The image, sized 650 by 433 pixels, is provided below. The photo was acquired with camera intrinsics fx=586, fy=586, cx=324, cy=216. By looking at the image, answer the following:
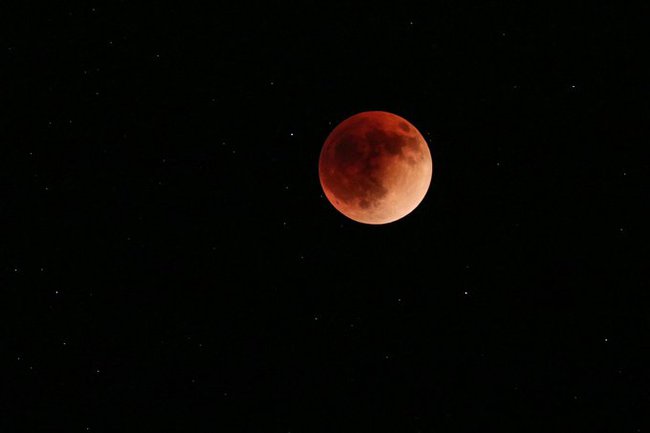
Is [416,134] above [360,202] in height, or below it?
above

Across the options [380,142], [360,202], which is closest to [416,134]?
[380,142]

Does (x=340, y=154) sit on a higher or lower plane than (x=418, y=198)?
higher

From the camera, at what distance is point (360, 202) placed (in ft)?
16.6

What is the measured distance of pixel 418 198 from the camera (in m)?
5.23

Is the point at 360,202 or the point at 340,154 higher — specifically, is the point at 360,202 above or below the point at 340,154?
below

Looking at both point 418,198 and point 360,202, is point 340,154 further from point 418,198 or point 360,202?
point 418,198

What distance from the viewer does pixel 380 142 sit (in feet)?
16.3

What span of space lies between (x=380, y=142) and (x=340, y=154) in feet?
1.17

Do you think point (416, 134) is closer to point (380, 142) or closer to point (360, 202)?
point (380, 142)

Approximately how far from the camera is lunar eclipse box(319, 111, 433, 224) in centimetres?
495

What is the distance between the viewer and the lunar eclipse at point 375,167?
16.2ft

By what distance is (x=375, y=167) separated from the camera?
16.1ft

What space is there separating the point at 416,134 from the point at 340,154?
29.4 inches

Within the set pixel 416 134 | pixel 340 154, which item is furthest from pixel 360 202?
pixel 416 134
